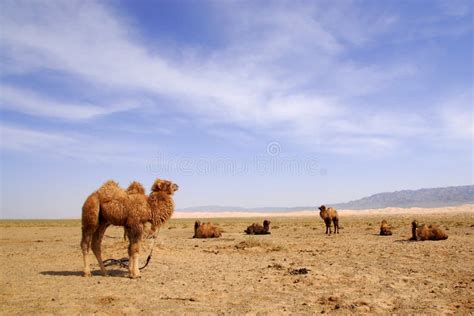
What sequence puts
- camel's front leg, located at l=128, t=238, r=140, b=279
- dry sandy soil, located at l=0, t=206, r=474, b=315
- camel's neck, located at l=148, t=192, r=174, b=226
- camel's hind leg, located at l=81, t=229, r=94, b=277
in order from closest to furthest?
dry sandy soil, located at l=0, t=206, r=474, b=315, camel's front leg, located at l=128, t=238, r=140, b=279, camel's hind leg, located at l=81, t=229, r=94, b=277, camel's neck, located at l=148, t=192, r=174, b=226

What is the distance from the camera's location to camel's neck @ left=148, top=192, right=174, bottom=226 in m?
11.3

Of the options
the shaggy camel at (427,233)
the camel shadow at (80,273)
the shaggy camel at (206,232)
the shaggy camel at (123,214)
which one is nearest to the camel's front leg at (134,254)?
the shaggy camel at (123,214)

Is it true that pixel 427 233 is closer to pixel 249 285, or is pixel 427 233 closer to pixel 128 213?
pixel 249 285

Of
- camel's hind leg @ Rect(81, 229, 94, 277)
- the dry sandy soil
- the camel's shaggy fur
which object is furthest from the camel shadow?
the camel's shaggy fur

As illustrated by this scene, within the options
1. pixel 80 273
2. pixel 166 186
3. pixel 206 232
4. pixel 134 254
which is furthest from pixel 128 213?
pixel 206 232

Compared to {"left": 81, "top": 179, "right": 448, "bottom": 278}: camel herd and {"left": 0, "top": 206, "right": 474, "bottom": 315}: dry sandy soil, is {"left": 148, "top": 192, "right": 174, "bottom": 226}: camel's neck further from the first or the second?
{"left": 0, "top": 206, "right": 474, "bottom": 315}: dry sandy soil

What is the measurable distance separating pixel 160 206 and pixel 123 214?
1053mm

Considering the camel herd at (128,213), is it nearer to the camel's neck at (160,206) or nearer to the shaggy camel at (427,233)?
the camel's neck at (160,206)

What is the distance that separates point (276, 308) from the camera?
803 centimetres

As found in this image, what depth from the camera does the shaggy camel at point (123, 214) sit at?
1100 cm

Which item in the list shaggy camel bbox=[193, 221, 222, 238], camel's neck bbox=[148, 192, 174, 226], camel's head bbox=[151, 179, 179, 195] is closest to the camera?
camel's neck bbox=[148, 192, 174, 226]

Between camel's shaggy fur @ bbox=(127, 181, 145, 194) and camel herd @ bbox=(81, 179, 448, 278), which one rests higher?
camel's shaggy fur @ bbox=(127, 181, 145, 194)

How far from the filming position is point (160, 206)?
1141 cm

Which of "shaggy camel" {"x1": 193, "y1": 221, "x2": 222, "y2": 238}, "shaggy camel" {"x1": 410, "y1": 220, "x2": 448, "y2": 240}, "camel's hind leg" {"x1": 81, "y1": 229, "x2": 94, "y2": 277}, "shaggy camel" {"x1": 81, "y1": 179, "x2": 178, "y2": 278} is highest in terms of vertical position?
"shaggy camel" {"x1": 81, "y1": 179, "x2": 178, "y2": 278}
